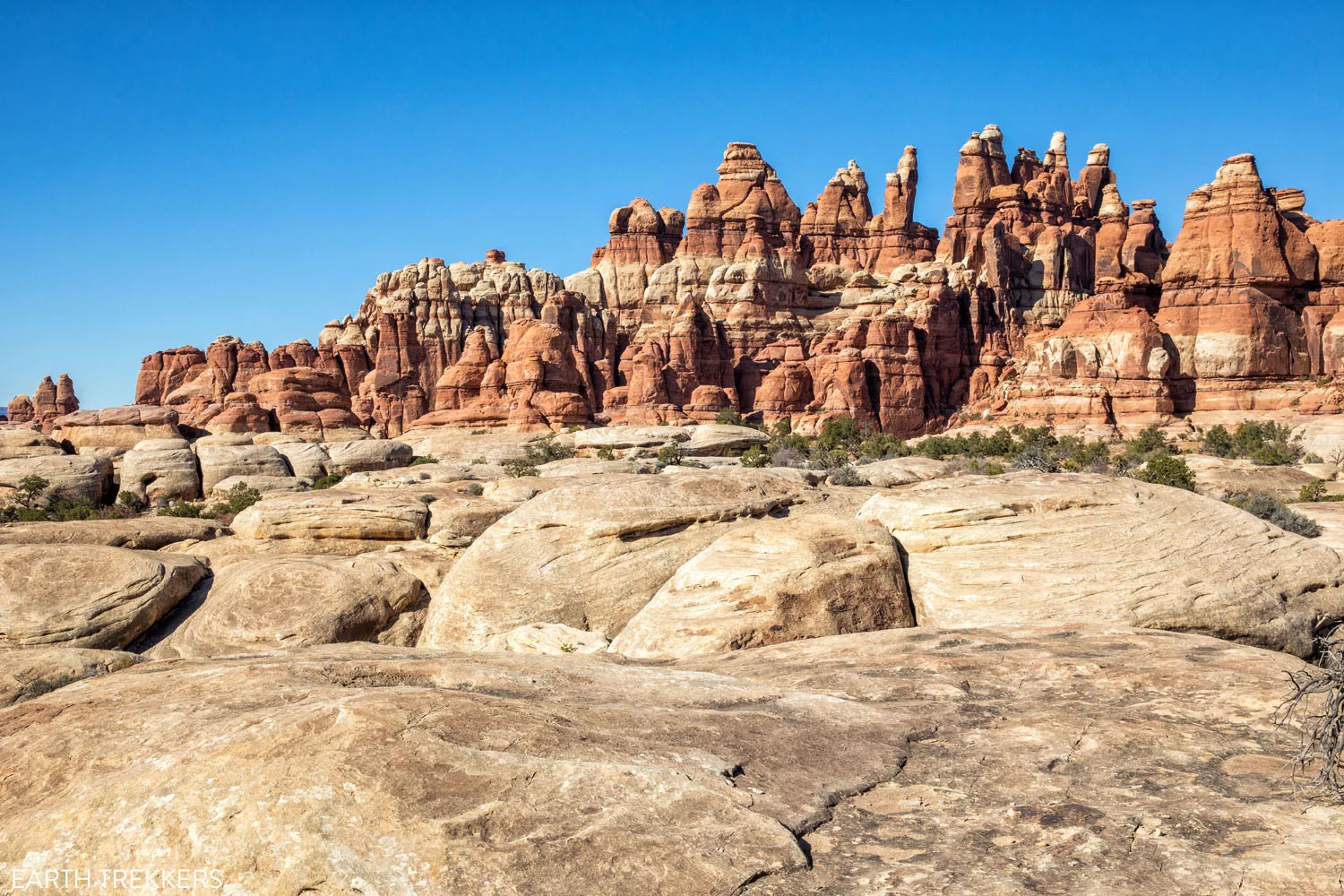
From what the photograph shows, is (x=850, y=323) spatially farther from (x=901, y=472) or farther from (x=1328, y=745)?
(x=1328, y=745)

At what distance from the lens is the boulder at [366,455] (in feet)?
158

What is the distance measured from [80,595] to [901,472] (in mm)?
18366

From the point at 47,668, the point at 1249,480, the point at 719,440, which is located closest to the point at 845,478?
the point at 47,668

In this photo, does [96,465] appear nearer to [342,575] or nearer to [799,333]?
[342,575]

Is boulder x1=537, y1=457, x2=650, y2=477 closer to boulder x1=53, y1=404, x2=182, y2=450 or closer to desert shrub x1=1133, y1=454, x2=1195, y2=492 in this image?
desert shrub x1=1133, y1=454, x2=1195, y2=492

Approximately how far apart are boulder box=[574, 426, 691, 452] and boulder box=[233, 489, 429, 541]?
83.5 ft

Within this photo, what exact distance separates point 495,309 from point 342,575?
9142cm

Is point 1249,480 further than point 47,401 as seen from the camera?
No

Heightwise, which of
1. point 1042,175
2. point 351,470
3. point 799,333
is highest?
point 1042,175

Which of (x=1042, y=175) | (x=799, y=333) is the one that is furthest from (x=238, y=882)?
(x=1042, y=175)

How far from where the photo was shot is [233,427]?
191 ft

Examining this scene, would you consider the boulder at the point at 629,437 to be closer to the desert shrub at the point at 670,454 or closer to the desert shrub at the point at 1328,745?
the desert shrub at the point at 670,454

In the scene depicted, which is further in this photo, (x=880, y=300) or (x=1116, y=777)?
(x=880, y=300)

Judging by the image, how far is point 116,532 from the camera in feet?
80.1
